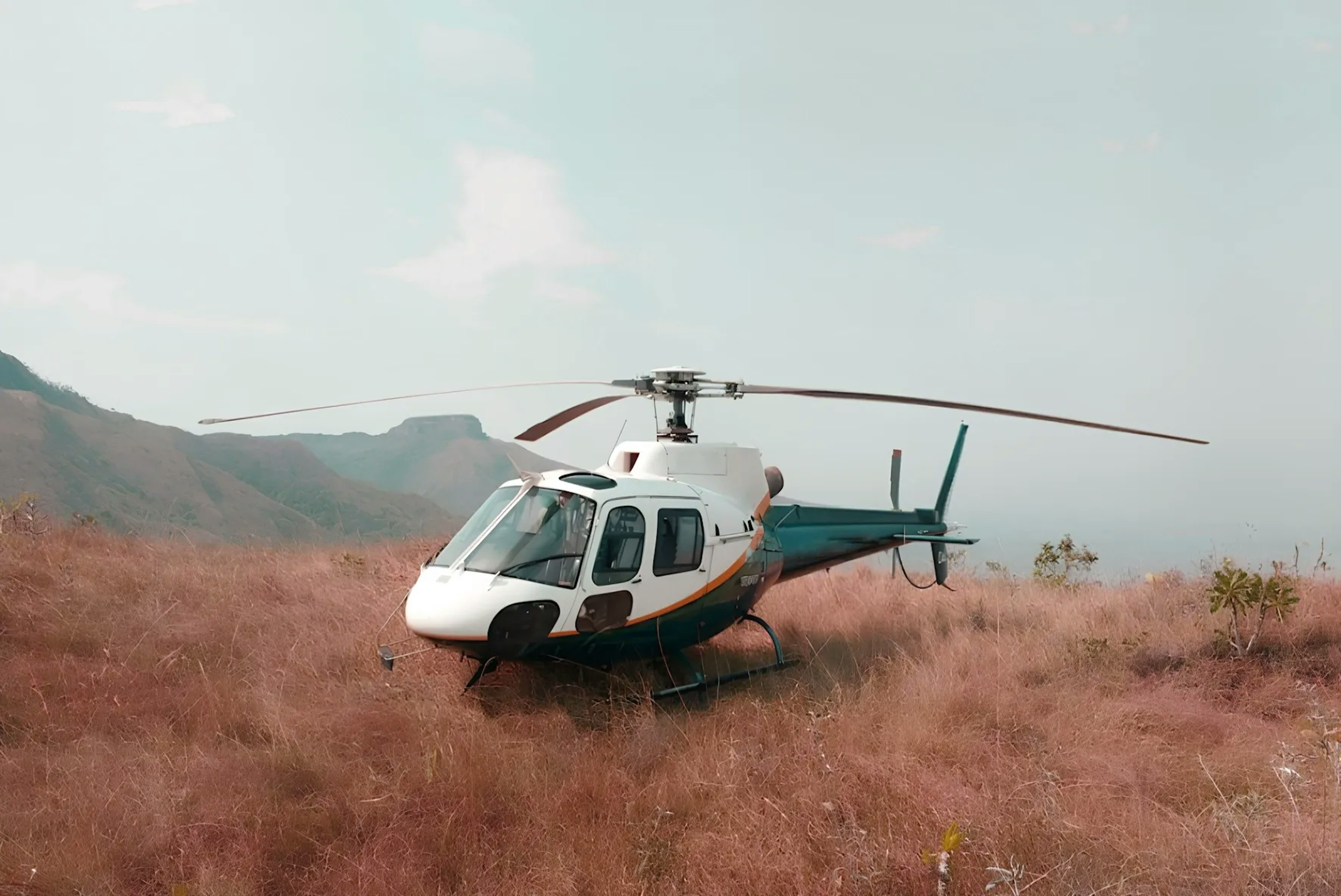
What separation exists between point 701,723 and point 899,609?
205 inches

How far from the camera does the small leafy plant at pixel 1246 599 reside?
810 centimetres

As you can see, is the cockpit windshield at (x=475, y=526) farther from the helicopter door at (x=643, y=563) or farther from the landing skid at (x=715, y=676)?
the landing skid at (x=715, y=676)

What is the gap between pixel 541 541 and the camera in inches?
256

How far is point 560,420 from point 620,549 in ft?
5.79

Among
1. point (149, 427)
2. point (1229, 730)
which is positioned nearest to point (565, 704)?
point (1229, 730)

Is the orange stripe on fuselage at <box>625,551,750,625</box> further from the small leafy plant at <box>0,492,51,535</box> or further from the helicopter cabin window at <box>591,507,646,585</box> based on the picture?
the small leafy plant at <box>0,492,51,535</box>

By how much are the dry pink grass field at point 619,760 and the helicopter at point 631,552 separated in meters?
0.55

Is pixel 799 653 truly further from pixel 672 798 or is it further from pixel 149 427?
pixel 149 427

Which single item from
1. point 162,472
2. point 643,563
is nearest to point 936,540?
point 643,563

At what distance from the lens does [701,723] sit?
6258 millimetres

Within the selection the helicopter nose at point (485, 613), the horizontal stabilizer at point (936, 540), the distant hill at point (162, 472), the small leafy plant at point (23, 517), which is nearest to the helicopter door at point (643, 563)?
the helicopter nose at point (485, 613)

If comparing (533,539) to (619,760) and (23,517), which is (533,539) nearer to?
(619,760)

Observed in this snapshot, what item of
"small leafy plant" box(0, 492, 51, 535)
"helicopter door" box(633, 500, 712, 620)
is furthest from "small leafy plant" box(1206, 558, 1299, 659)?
"small leafy plant" box(0, 492, 51, 535)

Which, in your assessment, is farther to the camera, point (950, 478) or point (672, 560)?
point (950, 478)
